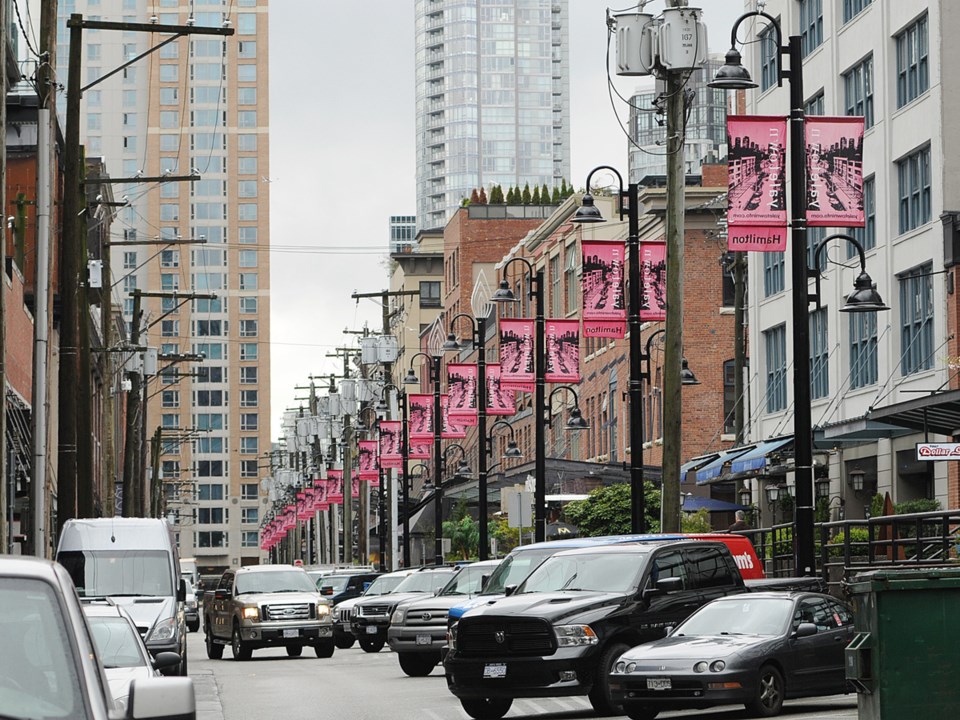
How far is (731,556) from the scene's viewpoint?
74.4ft

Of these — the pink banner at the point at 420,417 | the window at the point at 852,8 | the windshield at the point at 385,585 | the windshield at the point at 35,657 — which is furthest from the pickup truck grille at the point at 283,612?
the windshield at the point at 35,657

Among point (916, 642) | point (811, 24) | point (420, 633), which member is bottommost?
point (420, 633)

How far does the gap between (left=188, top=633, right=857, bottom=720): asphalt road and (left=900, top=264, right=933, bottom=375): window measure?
1598 centimetres

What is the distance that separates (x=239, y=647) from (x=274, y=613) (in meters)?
1.04

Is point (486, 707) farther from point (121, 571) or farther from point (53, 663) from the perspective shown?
point (53, 663)

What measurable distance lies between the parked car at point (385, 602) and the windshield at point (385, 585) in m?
0.85

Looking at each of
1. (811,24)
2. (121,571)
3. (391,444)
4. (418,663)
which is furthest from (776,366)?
(121,571)

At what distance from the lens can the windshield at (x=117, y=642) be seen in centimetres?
1614

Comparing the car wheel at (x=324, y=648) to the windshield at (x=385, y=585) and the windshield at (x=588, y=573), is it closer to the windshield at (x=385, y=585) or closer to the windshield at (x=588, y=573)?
the windshield at (x=385, y=585)

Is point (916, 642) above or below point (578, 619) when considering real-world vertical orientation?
above

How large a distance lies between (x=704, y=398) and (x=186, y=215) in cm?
13596

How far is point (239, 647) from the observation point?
36094 mm

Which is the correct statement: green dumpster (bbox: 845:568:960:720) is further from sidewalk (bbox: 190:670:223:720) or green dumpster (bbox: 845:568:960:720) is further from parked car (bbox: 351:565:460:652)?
parked car (bbox: 351:565:460:652)

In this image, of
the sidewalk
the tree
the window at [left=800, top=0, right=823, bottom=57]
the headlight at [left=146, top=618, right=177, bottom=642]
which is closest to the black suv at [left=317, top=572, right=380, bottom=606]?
the tree
